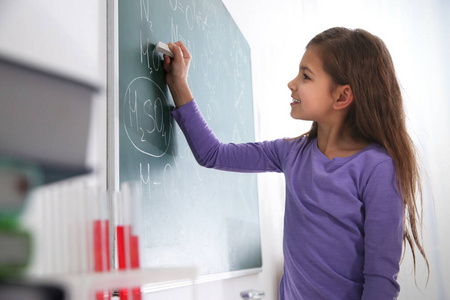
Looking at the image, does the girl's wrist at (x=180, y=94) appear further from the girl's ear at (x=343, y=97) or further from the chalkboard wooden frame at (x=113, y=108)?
the girl's ear at (x=343, y=97)

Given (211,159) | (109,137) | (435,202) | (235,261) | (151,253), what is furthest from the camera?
(435,202)

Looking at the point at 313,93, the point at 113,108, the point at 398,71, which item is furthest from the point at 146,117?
the point at 398,71

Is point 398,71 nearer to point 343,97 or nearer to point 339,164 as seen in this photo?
point 343,97

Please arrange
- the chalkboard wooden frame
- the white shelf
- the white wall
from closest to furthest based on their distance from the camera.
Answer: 1. the white shelf
2. the chalkboard wooden frame
3. the white wall

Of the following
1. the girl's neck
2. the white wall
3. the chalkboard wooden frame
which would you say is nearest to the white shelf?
the chalkboard wooden frame

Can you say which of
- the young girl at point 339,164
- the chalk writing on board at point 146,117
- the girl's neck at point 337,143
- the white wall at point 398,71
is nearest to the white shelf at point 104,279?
the chalk writing on board at point 146,117

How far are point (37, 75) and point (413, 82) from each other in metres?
2.49

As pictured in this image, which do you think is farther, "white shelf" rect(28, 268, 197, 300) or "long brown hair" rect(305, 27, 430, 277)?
"long brown hair" rect(305, 27, 430, 277)

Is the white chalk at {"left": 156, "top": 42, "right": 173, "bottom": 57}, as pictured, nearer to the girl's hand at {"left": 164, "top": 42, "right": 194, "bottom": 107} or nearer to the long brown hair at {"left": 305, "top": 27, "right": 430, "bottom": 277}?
the girl's hand at {"left": 164, "top": 42, "right": 194, "bottom": 107}

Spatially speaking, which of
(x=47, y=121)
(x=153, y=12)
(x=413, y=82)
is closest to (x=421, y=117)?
(x=413, y=82)

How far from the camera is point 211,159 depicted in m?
1.15

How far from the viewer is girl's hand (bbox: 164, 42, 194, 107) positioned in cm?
102

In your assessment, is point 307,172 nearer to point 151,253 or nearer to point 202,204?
point 202,204

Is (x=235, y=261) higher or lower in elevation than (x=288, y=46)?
lower
